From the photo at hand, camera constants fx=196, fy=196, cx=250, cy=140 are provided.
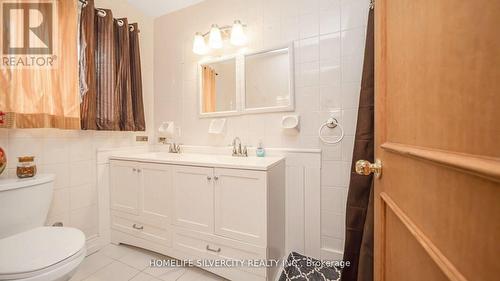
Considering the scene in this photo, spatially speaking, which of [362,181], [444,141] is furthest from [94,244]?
[444,141]

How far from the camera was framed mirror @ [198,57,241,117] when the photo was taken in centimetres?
188

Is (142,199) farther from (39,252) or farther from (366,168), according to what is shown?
(366,168)

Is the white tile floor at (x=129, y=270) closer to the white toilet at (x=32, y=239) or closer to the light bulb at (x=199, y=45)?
the white toilet at (x=32, y=239)

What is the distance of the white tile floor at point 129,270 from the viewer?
1.43 m

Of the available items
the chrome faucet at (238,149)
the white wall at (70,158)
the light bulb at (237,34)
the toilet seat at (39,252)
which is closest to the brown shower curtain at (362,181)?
the chrome faucet at (238,149)

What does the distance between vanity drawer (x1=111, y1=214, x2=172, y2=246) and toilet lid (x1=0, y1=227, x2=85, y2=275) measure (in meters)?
0.55

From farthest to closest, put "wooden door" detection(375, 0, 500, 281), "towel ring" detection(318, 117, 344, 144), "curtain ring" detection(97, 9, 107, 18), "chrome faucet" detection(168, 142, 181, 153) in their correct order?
"chrome faucet" detection(168, 142, 181, 153), "curtain ring" detection(97, 9, 107, 18), "towel ring" detection(318, 117, 344, 144), "wooden door" detection(375, 0, 500, 281)

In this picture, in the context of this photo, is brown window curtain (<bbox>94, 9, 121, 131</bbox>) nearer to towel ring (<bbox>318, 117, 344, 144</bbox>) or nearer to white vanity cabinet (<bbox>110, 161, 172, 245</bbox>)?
white vanity cabinet (<bbox>110, 161, 172, 245</bbox>)

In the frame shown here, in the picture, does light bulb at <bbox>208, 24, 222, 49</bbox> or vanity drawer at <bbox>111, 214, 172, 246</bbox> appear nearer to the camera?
vanity drawer at <bbox>111, 214, 172, 246</bbox>

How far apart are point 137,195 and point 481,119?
1987mm

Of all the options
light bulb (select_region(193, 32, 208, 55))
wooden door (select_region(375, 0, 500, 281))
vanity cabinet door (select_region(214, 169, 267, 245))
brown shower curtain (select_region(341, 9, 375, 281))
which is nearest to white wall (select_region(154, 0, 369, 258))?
light bulb (select_region(193, 32, 208, 55))

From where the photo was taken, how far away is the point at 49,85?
1.38 metres

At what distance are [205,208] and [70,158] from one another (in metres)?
1.23

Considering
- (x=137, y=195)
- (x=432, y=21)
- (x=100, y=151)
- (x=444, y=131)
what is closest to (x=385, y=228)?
(x=444, y=131)
